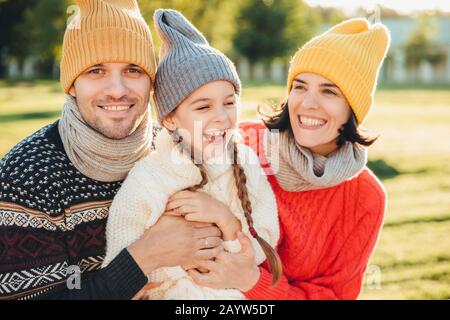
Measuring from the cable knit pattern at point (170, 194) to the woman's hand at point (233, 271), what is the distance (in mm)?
49

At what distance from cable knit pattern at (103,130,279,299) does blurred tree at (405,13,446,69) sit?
2224 inches

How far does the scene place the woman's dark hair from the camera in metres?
3.24

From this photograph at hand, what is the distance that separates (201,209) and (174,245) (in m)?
0.22

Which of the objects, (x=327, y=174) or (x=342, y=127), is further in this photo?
(x=342, y=127)

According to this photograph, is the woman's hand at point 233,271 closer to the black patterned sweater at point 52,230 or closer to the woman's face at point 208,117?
the black patterned sweater at point 52,230

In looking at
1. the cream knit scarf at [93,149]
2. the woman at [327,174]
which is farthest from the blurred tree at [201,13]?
the cream knit scarf at [93,149]

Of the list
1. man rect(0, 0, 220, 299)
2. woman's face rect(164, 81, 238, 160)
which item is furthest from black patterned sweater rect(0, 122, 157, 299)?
woman's face rect(164, 81, 238, 160)

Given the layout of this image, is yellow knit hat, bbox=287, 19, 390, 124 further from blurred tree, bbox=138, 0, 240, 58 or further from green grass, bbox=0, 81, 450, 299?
blurred tree, bbox=138, 0, 240, 58

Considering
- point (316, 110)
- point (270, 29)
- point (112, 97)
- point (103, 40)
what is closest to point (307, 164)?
point (316, 110)

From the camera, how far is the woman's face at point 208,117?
276 centimetres

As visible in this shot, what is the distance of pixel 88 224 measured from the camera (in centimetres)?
271

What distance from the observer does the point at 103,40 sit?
2754 millimetres

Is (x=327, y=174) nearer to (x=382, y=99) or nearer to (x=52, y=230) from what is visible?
(x=52, y=230)
